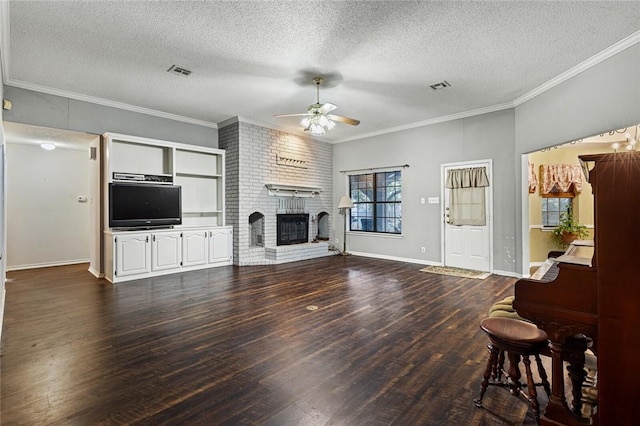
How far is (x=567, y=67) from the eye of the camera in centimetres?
403

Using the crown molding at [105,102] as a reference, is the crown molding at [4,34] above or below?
below

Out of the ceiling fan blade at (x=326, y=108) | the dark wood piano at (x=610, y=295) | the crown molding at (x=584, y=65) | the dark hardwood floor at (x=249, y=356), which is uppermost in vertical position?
the crown molding at (x=584, y=65)

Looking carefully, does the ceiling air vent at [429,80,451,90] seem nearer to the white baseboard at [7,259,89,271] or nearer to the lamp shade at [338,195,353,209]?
the lamp shade at [338,195,353,209]

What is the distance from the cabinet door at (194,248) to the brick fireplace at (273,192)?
0.67 m

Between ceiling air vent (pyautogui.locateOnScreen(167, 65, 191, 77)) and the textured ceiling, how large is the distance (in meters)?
0.12

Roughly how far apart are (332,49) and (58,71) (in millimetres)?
3705

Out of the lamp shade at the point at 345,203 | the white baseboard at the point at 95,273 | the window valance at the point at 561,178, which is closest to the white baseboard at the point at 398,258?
the lamp shade at the point at 345,203

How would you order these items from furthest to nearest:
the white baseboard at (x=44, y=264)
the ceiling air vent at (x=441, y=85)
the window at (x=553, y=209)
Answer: the window at (x=553, y=209)
the white baseboard at (x=44, y=264)
the ceiling air vent at (x=441, y=85)

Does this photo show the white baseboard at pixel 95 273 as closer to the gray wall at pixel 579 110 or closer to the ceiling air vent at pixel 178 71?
the ceiling air vent at pixel 178 71

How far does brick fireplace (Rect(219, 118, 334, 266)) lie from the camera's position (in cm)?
651

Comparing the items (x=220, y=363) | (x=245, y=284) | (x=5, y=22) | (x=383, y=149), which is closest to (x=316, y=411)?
(x=220, y=363)

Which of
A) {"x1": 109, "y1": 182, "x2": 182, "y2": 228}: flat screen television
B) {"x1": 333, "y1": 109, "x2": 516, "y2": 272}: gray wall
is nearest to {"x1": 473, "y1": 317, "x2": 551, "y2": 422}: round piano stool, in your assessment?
{"x1": 333, "y1": 109, "x2": 516, "y2": 272}: gray wall

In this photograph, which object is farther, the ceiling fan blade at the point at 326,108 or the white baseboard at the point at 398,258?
the white baseboard at the point at 398,258

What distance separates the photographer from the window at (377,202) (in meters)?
7.29
